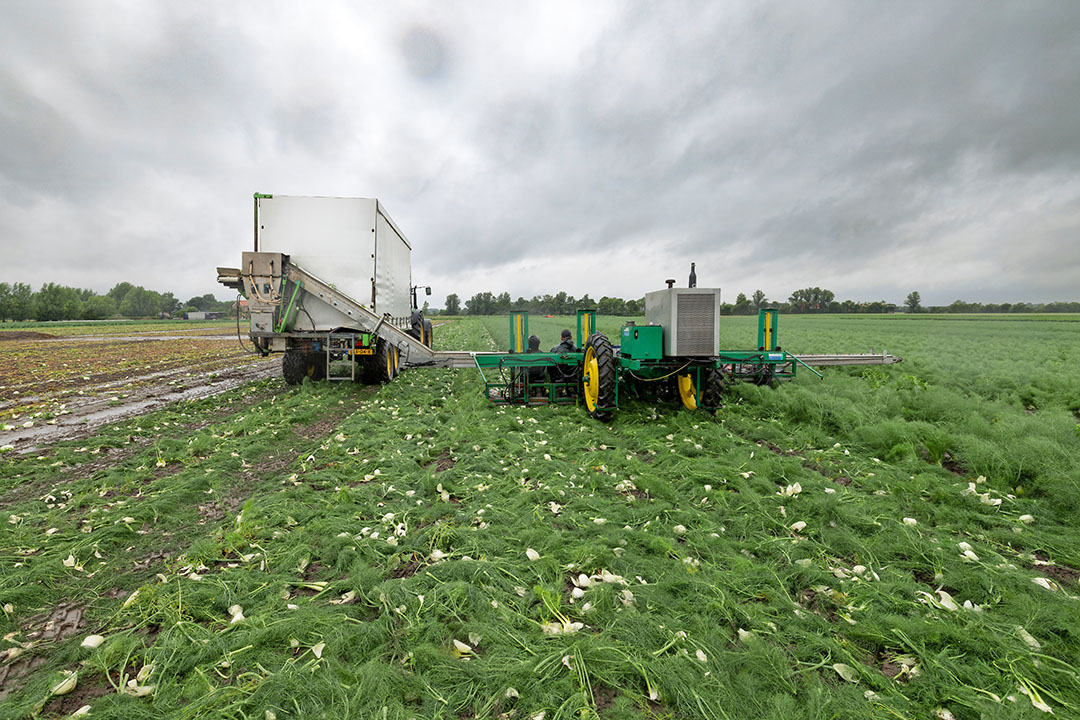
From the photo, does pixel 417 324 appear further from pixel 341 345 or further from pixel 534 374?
pixel 534 374

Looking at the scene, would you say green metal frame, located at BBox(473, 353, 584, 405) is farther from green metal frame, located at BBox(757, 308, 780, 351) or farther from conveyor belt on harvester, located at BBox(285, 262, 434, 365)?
green metal frame, located at BBox(757, 308, 780, 351)

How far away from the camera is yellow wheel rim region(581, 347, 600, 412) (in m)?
7.95

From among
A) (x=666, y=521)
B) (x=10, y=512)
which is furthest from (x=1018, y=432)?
(x=10, y=512)

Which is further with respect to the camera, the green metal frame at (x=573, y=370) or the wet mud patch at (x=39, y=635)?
the green metal frame at (x=573, y=370)

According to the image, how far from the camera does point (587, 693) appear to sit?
2385mm

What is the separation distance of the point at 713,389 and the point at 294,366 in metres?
10.7

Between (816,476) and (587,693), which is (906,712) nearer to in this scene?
(587,693)

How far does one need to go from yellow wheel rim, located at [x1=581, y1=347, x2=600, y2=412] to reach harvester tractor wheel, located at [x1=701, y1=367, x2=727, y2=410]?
7.00ft

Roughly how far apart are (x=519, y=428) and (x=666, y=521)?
383 centimetres

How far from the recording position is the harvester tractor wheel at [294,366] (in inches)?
477

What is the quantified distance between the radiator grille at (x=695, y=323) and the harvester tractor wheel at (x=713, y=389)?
3.17 ft

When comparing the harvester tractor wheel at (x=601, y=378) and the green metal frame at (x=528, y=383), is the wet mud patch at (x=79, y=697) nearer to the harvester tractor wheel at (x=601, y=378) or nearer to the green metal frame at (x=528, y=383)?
the harvester tractor wheel at (x=601, y=378)

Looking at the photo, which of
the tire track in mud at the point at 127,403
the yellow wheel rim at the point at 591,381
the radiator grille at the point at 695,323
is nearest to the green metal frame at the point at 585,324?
the yellow wheel rim at the point at 591,381

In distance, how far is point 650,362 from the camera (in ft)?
26.5
